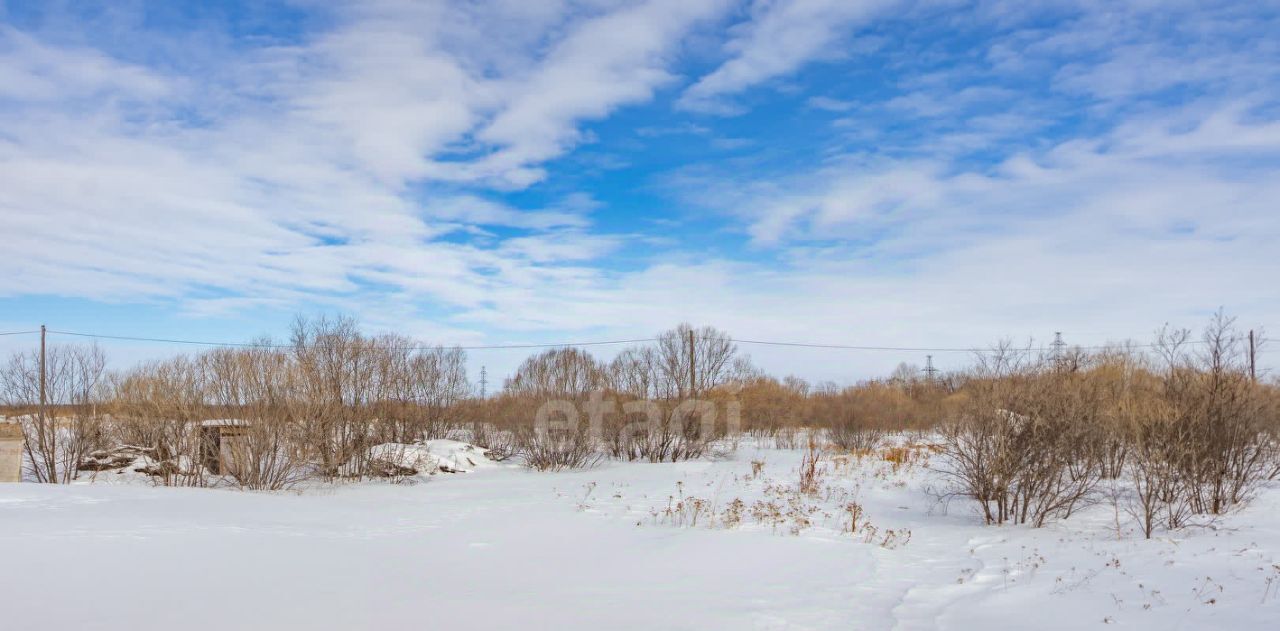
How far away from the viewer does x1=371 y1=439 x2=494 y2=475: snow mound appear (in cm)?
2127

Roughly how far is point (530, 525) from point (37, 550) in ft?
20.9

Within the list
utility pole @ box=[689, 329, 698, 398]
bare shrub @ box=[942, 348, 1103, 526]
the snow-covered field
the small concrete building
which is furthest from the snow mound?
bare shrub @ box=[942, 348, 1103, 526]

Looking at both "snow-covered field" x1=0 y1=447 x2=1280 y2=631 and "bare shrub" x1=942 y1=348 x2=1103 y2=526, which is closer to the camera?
"snow-covered field" x1=0 y1=447 x2=1280 y2=631

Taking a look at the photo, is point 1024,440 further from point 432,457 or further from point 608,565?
point 432,457

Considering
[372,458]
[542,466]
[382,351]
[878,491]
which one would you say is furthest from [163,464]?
[878,491]

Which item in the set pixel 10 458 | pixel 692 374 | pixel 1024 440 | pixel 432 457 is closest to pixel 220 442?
pixel 432 457

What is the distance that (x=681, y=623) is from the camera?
6570mm

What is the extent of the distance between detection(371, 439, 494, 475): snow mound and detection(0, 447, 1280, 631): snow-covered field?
635 cm

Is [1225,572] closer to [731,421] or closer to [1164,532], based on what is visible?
[1164,532]

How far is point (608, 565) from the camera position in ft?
30.4

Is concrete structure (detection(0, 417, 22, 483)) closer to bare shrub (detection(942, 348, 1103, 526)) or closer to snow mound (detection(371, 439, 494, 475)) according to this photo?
snow mound (detection(371, 439, 494, 475))

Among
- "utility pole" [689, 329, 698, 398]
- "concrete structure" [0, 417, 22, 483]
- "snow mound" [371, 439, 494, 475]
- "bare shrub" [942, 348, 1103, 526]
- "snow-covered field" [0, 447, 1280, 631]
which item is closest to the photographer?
"snow-covered field" [0, 447, 1280, 631]

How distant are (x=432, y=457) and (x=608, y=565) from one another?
559 inches

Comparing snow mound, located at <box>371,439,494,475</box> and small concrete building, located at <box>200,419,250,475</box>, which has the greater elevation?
small concrete building, located at <box>200,419,250,475</box>
